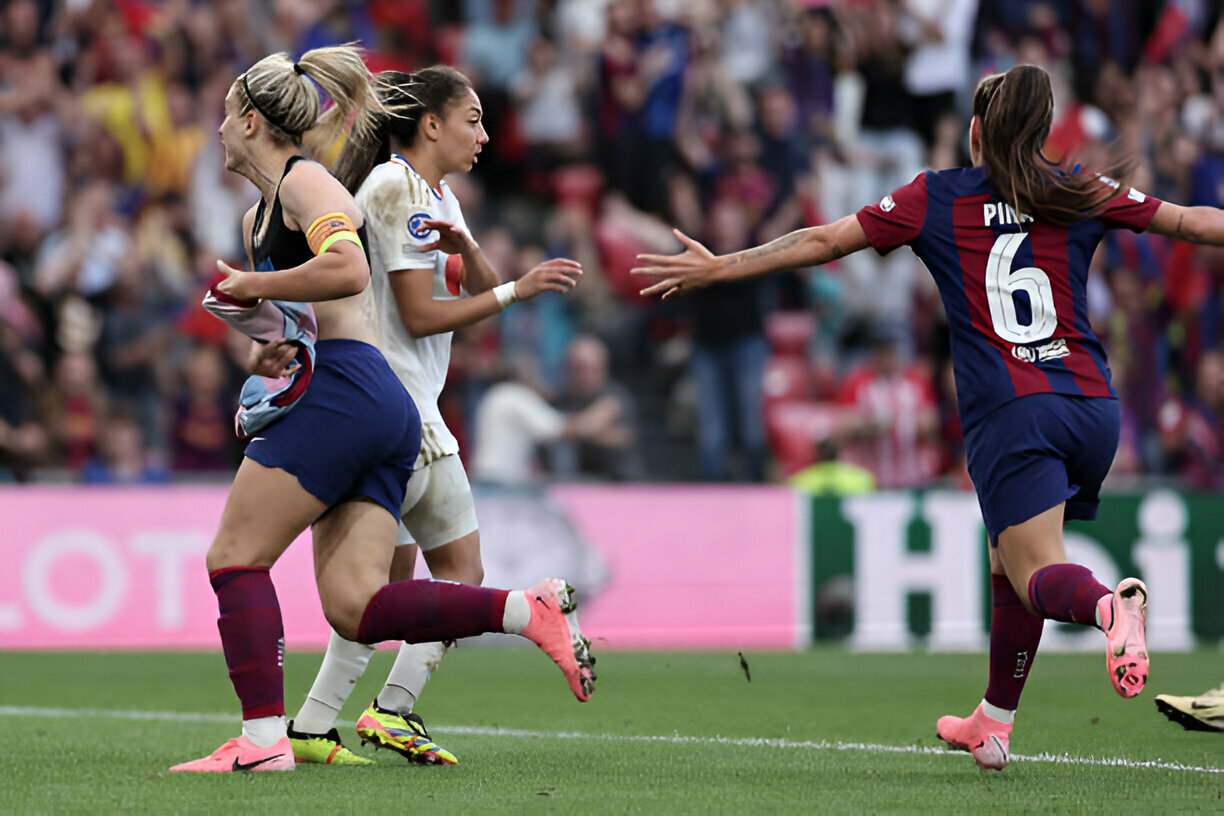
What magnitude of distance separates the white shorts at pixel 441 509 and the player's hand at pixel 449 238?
664 mm

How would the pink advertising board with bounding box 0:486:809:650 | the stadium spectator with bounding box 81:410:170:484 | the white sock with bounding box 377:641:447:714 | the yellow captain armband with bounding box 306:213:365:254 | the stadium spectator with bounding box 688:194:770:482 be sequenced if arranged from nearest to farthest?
1. the yellow captain armband with bounding box 306:213:365:254
2. the white sock with bounding box 377:641:447:714
3. the pink advertising board with bounding box 0:486:809:650
4. the stadium spectator with bounding box 81:410:170:484
5. the stadium spectator with bounding box 688:194:770:482

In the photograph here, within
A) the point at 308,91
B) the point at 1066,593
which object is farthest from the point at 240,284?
the point at 1066,593

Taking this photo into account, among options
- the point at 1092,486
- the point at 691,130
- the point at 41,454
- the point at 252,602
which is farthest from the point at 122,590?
the point at 1092,486

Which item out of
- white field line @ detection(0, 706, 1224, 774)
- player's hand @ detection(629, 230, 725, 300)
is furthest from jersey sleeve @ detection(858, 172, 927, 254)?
white field line @ detection(0, 706, 1224, 774)

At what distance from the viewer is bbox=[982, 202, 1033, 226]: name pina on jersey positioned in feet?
17.4

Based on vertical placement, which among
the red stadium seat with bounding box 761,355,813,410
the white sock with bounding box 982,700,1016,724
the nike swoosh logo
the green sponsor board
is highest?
the red stadium seat with bounding box 761,355,813,410

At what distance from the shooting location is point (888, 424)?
13.0 m

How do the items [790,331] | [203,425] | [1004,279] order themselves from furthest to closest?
[790,331]
[203,425]
[1004,279]

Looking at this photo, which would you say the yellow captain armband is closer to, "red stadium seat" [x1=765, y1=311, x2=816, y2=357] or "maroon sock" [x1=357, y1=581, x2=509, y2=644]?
"maroon sock" [x1=357, y1=581, x2=509, y2=644]

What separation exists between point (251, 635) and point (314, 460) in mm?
537

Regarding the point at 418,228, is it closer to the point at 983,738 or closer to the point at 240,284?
the point at 240,284

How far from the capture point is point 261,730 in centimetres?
520

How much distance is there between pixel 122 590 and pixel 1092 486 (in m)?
7.57

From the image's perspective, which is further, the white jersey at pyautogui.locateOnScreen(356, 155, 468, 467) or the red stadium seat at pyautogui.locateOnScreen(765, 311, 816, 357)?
the red stadium seat at pyautogui.locateOnScreen(765, 311, 816, 357)
